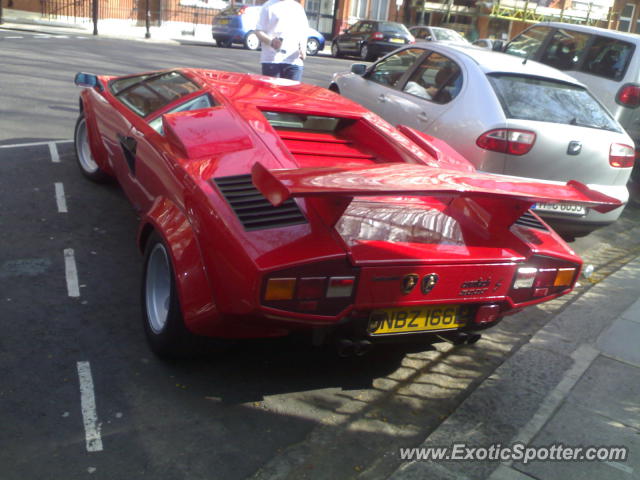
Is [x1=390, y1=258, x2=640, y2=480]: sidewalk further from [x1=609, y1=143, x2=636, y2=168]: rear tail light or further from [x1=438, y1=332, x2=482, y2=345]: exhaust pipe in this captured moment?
[x1=609, y1=143, x2=636, y2=168]: rear tail light

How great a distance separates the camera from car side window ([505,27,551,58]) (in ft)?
32.2

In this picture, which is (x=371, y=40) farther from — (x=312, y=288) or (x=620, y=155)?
(x=312, y=288)

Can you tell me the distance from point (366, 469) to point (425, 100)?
4.39 metres

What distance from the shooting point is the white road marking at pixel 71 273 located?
178 inches

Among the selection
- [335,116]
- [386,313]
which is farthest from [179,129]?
[386,313]

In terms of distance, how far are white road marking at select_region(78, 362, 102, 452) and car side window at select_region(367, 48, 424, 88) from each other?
16.2ft

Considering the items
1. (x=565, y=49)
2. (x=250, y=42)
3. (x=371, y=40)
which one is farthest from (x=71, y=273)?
(x=371, y=40)

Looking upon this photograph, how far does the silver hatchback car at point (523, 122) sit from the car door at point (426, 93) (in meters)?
0.01

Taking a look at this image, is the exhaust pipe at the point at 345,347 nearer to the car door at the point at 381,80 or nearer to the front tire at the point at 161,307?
the front tire at the point at 161,307

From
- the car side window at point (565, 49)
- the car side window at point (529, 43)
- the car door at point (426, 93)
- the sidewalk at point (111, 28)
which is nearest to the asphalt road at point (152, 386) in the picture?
the car door at point (426, 93)

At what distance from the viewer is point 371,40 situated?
2616cm

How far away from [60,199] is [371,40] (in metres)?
21.7

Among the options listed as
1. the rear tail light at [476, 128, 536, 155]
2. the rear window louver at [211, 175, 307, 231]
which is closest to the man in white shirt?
the rear tail light at [476, 128, 536, 155]

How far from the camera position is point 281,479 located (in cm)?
306
